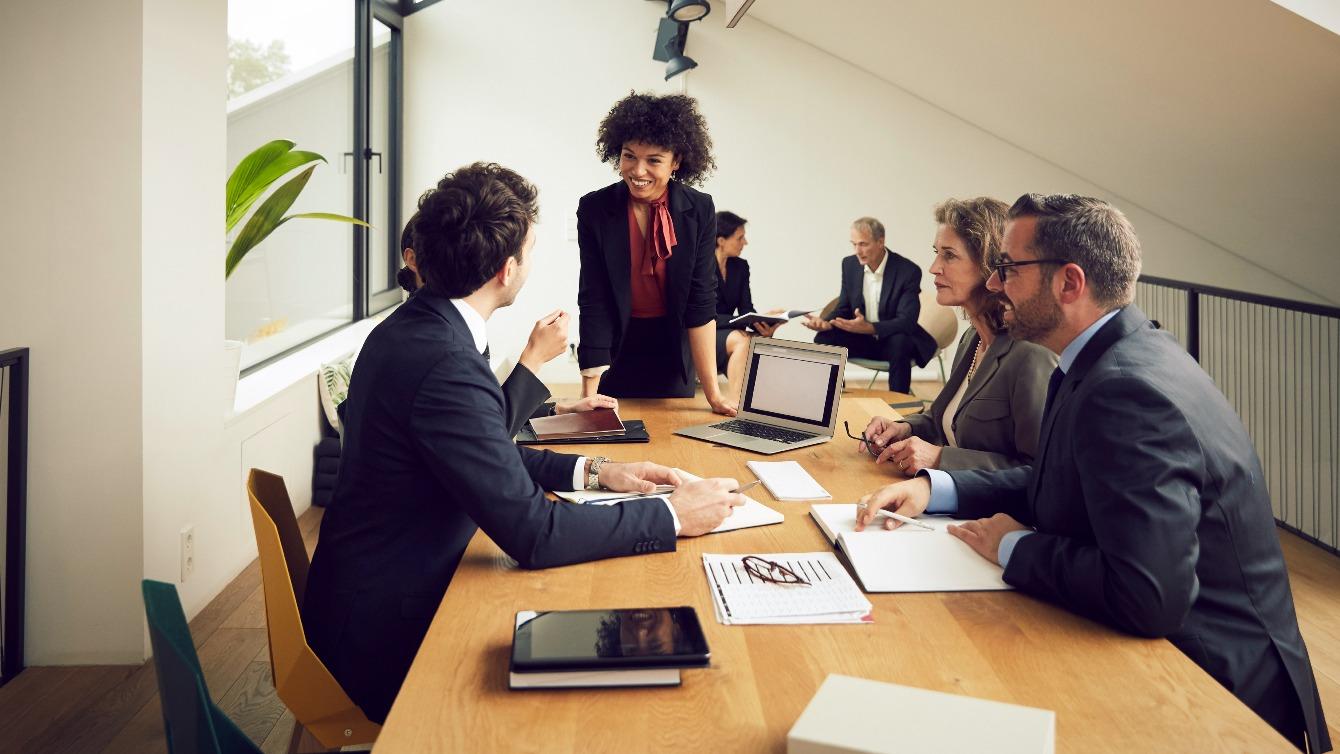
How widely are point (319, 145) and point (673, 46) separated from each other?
2893 mm

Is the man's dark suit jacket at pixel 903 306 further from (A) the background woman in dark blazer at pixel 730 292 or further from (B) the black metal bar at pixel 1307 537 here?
(B) the black metal bar at pixel 1307 537

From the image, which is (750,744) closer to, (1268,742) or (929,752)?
(929,752)

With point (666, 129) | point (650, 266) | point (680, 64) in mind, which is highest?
point (680, 64)

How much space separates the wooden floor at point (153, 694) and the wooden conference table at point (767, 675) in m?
1.45

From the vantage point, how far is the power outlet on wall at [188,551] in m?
3.28

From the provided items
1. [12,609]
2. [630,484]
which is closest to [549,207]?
[12,609]

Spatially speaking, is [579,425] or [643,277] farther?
[643,277]

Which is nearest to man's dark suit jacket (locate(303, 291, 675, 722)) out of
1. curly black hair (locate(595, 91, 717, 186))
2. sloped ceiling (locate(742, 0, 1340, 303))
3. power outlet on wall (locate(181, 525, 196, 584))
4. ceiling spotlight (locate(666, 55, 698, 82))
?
curly black hair (locate(595, 91, 717, 186))

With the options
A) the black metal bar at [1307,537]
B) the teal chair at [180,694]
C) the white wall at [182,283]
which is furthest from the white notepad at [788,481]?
the black metal bar at [1307,537]

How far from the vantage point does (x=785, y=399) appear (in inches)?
111

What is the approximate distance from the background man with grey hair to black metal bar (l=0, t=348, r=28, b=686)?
4468 millimetres

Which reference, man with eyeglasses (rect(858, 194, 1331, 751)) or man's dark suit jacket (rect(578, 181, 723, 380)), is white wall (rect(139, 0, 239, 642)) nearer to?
man's dark suit jacket (rect(578, 181, 723, 380))

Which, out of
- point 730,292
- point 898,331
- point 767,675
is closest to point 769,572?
point 767,675

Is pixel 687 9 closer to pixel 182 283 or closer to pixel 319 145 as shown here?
pixel 319 145
